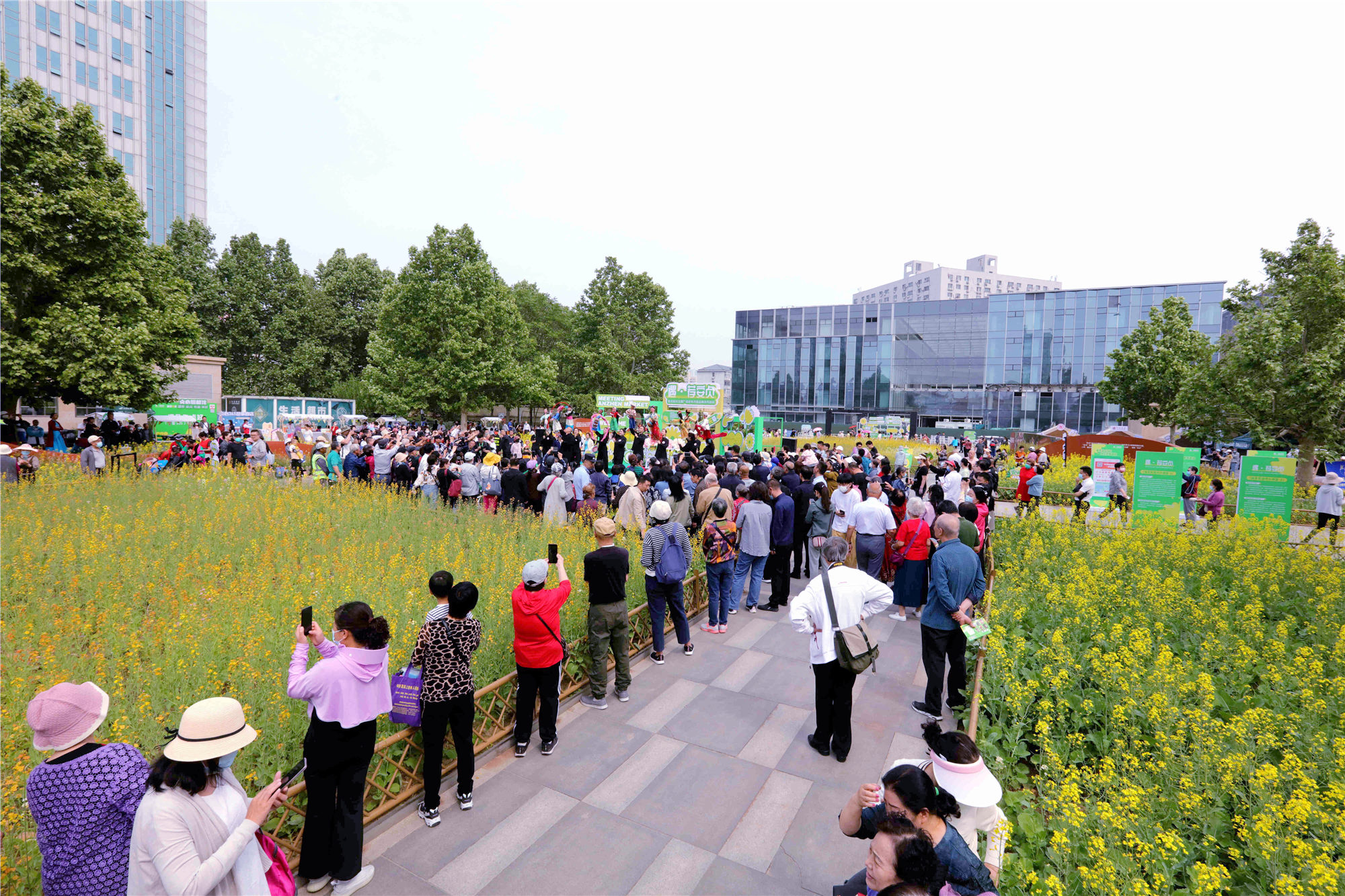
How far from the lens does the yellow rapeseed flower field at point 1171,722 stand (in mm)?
3299

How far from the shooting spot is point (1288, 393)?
17812mm

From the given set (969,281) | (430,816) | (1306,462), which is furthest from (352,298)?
(969,281)

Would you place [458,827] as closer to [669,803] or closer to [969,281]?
[669,803]

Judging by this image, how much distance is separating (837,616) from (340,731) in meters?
3.72

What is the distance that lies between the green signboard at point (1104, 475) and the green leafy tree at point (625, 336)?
33513mm

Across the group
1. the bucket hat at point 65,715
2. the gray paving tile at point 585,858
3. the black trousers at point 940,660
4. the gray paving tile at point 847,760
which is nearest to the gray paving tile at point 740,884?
the gray paving tile at point 585,858

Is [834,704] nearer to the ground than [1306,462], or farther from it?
nearer to the ground

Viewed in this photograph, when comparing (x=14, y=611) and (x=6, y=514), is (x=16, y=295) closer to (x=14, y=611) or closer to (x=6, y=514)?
(x=6, y=514)

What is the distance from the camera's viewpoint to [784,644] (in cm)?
793

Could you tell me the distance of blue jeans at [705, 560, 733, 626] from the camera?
8.16 meters

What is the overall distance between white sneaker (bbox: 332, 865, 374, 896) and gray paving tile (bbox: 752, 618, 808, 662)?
16.2ft

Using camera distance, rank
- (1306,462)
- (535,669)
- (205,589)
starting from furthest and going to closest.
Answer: (1306,462) → (205,589) → (535,669)

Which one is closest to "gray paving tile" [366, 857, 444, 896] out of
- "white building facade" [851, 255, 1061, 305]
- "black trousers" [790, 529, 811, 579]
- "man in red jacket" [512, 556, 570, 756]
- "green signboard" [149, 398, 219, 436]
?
"man in red jacket" [512, 556, 570, 756]

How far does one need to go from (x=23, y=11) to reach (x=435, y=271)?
177ft
